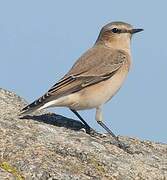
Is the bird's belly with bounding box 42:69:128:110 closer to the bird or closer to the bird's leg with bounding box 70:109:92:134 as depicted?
the bird

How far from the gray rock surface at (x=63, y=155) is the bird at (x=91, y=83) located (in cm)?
55

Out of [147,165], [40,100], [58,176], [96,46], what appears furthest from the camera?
[96,46]

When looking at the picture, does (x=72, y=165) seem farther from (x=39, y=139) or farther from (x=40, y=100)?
(x=40, y=100)

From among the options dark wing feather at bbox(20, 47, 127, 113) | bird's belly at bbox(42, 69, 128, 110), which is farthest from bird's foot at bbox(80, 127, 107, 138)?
dark wing feather at bbox(20, 47, 127, 113)

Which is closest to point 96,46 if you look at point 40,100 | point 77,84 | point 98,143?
point 77,84

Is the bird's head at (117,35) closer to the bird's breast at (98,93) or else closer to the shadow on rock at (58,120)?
the bird's breast at (98,93)

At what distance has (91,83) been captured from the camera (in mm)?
11156

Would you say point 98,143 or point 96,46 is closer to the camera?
point 98,143

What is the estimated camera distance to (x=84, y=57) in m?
11.7

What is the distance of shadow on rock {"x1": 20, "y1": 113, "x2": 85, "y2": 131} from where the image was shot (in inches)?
397

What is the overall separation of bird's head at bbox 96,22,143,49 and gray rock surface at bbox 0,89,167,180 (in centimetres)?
348

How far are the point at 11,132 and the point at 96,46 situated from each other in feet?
16.1

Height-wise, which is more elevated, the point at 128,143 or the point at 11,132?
the point at 11,132

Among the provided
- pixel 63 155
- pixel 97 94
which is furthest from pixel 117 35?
pixel 63 155
